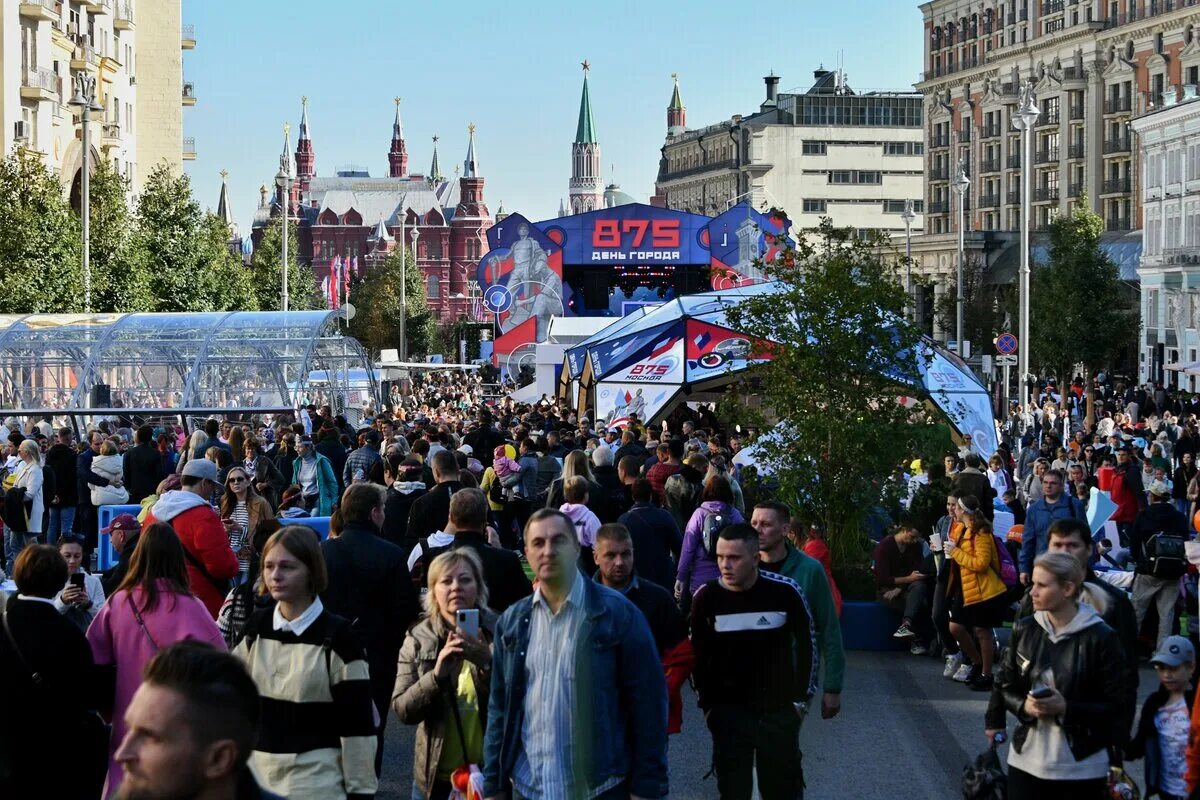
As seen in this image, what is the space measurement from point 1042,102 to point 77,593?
3716 inches

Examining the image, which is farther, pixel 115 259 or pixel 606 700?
pixel 115 259

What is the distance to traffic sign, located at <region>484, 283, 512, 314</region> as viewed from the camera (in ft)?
204

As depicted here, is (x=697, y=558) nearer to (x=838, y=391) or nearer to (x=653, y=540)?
(x=653, y=540)

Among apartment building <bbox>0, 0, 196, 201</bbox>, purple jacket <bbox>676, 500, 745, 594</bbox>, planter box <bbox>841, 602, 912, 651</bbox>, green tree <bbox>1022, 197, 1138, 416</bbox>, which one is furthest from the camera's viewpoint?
green tree <bbox>1022, 197, 1138, 416</bbox>

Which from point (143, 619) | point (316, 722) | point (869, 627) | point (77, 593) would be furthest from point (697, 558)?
point (316, 722)

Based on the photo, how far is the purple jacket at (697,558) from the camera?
11.0 meters

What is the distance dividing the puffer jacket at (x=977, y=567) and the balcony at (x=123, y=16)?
5735cm

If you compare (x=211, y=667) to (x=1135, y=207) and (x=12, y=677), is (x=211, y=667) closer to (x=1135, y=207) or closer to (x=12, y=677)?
(x=12, y=677)

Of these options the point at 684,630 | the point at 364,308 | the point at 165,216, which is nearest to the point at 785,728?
the point at 684,630

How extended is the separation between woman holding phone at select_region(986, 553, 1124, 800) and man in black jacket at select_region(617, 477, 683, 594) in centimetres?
488

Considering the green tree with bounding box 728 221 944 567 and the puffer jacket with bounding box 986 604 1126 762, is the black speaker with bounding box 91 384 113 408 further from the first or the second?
the puffer jacket with bounding box 986 604 1126 762

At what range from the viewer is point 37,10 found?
51.9 meters

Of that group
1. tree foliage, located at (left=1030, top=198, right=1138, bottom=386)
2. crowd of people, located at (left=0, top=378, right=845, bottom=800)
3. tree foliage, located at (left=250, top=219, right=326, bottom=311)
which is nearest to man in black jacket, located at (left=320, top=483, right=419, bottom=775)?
crowd of people, located at (left=0, top=378, right=845, bottom=800)

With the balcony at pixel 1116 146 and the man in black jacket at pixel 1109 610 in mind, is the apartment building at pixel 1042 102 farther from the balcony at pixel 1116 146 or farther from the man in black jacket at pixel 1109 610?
the man in black jacket at pixel 1109 610
